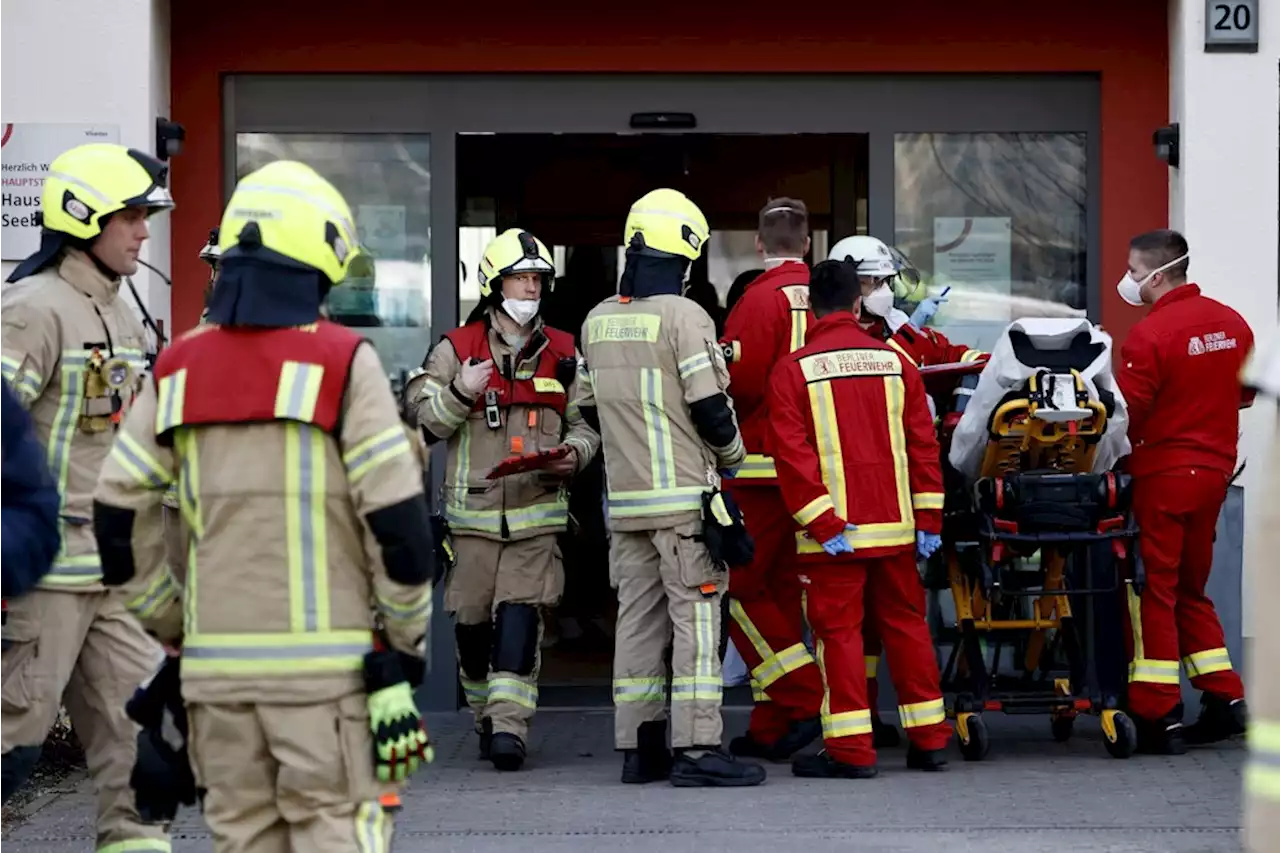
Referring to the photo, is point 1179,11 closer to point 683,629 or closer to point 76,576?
point 683,629

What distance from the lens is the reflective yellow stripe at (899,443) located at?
7.72m

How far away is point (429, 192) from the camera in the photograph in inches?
373

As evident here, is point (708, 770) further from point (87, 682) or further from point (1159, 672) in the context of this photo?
point (87, 682)

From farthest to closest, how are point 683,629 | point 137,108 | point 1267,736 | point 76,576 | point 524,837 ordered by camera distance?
1. point 137,108
2. point 683,629
3. point 524,837
4. point 76,576
5. point 1267,736

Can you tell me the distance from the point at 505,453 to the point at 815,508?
1399 mm

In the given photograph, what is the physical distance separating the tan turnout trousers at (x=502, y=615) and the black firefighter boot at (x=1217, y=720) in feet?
8.73

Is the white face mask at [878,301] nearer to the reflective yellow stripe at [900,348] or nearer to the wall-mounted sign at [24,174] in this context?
the reflective yellow stripe at [900,348]

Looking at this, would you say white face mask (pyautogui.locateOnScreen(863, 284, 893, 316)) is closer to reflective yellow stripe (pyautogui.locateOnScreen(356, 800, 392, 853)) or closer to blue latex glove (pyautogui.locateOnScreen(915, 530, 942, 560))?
blue latex glove (pyautogui.locateOnScreen(915, 530, 942, 560))

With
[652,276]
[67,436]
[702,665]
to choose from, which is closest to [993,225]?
[652,276]

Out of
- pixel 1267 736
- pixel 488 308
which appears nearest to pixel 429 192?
pixel 488 308

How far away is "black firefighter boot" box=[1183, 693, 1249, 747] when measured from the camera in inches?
326

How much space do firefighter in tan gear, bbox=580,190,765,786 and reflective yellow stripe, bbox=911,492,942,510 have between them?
70 cm

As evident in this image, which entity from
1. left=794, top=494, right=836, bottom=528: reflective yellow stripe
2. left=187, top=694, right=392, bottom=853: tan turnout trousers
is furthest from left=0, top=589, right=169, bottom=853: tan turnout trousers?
left=794, top=494, right=836, bottom=528: reflective yellow stripe

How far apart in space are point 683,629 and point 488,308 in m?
1.64
